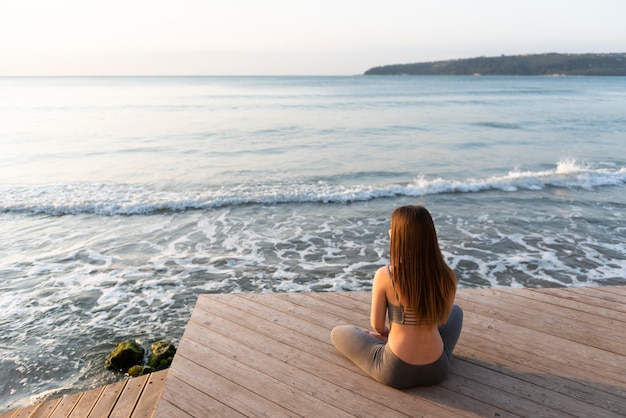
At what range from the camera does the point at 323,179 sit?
16344mm

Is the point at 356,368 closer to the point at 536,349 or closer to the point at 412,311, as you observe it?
the point at 412,311

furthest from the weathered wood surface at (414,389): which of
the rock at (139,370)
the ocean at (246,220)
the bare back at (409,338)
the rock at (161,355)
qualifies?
the ocean at (246,220)

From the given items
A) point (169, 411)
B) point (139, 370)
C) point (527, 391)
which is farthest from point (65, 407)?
point (527, 391)

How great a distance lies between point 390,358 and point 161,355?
3220 millimetres

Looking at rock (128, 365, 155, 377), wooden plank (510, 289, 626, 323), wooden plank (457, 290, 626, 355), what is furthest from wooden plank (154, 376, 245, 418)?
wooden plank (510, 289, 626, 323)

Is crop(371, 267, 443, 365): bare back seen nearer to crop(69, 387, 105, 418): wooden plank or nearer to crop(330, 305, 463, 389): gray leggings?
crop(330, 305, 463, 389): gray leggings

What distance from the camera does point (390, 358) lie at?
344 cm

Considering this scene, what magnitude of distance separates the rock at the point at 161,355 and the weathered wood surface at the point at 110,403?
84 centimetres

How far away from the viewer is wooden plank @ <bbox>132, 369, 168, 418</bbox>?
12.9ft

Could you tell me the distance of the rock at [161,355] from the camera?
17.4ft

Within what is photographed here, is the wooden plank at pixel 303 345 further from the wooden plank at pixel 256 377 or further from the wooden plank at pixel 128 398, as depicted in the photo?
the wooden plank at pixel 128 398

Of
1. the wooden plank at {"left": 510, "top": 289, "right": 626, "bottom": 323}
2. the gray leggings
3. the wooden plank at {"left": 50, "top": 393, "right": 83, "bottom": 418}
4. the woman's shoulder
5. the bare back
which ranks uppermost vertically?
the woman's shoulder

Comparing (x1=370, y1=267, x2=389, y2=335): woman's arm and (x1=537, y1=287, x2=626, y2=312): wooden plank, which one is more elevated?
(x1=370, y1=267, x2=389, y2=335): woman's arm

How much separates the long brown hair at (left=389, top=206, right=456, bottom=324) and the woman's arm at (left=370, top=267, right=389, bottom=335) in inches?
5.7
